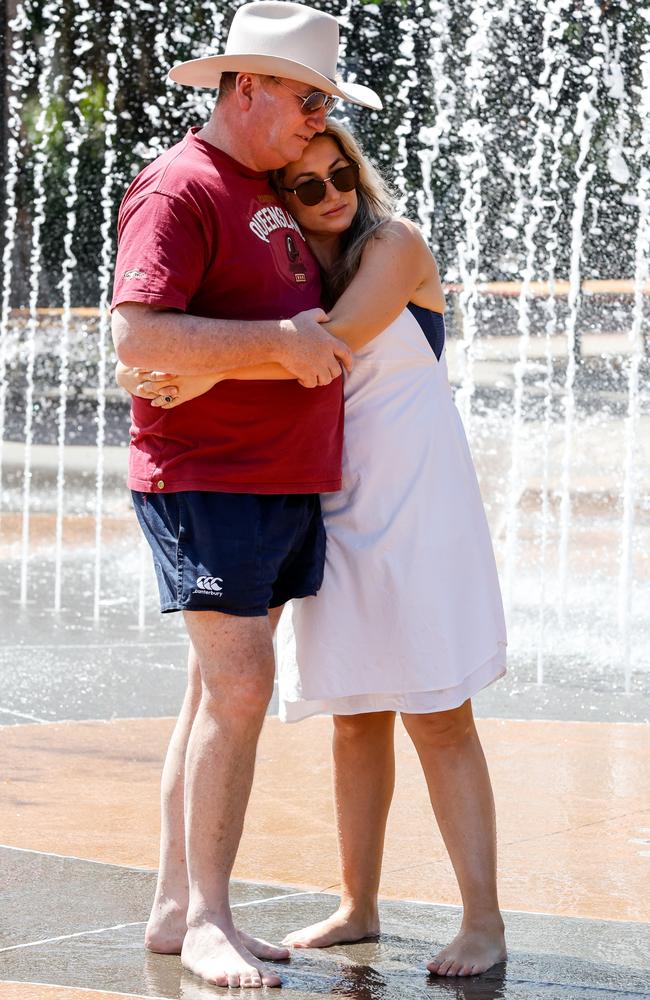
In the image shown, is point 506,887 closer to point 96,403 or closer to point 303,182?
point 303,182

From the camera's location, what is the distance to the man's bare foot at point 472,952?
2.97m

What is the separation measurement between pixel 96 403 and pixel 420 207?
4624 mm

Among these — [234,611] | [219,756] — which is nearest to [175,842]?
[219,756]

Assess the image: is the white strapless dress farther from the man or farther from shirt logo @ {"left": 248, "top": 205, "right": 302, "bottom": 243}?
shirt logo @ {"left": 248, "top": 205, "right": 302, "bottom": 243}

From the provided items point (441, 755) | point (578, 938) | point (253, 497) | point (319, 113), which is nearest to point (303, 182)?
point (319, 113)

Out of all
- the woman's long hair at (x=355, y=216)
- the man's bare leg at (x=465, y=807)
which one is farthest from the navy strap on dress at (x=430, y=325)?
the man's bare leg at (x=465, y=807)

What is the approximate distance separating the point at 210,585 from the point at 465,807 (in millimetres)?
683

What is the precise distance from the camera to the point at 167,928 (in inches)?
121

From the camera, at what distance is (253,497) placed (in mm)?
2992

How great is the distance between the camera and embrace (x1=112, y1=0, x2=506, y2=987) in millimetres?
2936

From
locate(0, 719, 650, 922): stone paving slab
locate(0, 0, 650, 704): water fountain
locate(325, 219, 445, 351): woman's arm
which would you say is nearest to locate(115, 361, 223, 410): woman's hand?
locate(325, 219, 445, 351): woman's arm

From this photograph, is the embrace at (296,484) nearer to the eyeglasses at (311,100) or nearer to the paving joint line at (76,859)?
the eyeglasses at (311,100)

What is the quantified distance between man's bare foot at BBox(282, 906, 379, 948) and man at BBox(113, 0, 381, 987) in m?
0.11

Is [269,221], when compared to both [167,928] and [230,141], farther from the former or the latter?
[167,928]
